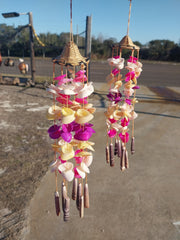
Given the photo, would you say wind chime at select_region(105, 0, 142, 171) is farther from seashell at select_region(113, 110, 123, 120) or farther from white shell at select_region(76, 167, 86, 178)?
white shell at select_region(76, 167, 86, 178)

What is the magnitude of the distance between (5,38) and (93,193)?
7313 millimetres

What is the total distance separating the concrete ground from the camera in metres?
2.64

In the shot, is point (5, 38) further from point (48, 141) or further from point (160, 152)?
point (160, 152)

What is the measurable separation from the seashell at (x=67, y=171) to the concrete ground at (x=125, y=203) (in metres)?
1.49

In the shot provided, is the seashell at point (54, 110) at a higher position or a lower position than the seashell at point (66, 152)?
higher

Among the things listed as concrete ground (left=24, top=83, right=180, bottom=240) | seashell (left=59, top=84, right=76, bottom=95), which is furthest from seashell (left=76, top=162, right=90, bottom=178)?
concrete ground (left=24, top=83, right=180, bottom=240)

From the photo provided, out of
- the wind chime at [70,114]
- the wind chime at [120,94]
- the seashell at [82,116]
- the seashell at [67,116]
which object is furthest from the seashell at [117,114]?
the seashell at [67,116]

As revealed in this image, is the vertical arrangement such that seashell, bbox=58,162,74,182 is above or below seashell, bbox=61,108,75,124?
below

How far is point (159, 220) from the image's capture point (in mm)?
2828

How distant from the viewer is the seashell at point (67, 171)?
4.94 feet

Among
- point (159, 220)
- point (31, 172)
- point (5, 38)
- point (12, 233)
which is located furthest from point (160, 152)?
point (5, 38)

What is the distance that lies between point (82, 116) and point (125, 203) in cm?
224

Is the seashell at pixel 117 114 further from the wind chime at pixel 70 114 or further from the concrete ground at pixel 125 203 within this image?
the concrete ground at pixel 125 203

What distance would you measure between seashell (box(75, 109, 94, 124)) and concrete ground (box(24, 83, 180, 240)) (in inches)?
73.6
